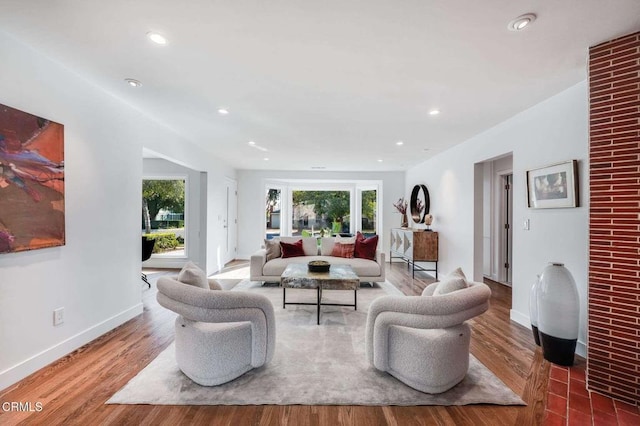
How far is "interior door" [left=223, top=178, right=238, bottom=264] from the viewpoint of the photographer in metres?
6.95

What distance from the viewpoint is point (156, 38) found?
79.3 inches

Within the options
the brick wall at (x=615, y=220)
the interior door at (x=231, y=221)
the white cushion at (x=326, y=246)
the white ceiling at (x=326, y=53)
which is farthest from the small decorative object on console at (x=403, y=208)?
the brick wall at (x=615, y=220)

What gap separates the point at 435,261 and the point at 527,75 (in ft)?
12.5

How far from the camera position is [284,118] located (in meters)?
3.67

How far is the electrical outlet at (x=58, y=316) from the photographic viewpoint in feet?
8.08

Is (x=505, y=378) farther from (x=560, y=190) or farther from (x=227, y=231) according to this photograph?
(x=227, y=231)

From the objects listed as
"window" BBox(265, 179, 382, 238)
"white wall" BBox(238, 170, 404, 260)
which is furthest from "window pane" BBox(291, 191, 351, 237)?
"white wall" BBox(238, 170, 404, 260)

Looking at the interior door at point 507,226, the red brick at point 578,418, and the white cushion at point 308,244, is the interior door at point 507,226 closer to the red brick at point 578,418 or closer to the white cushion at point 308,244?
the white cushion at point 308,244

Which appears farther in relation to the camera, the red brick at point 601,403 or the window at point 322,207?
the window at point 322,207

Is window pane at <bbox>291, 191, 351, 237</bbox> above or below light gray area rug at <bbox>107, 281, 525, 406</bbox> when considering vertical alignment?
above

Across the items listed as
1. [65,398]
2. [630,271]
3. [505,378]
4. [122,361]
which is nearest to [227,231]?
[122,361]
